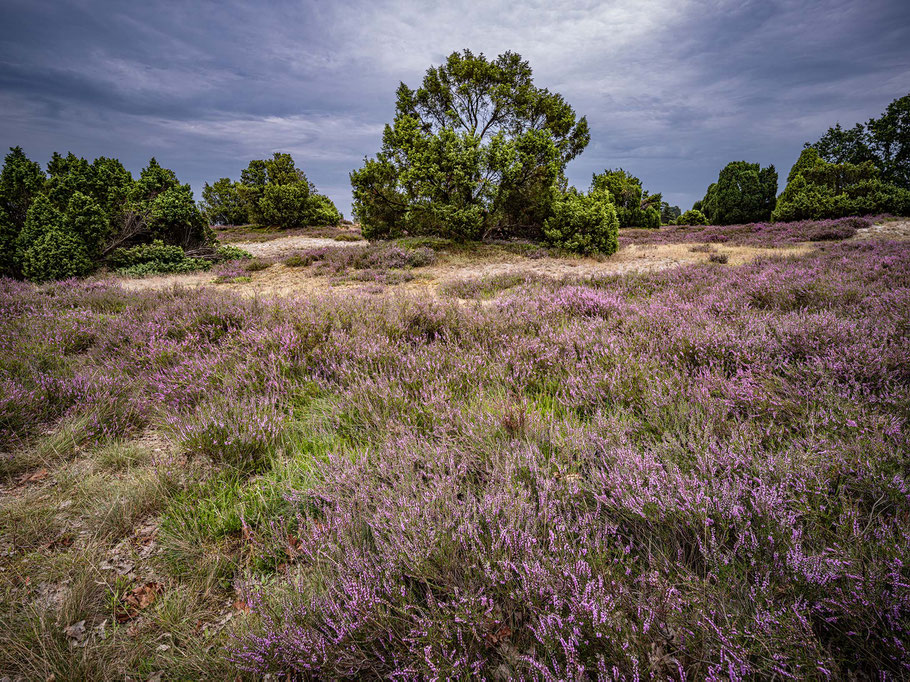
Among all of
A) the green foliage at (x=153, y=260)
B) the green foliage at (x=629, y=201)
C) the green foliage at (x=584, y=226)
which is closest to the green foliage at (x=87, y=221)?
the green foliage at (x=153, y=260)

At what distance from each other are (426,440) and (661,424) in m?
1.39

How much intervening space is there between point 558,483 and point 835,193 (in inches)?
1291

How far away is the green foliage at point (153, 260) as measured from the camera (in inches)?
444

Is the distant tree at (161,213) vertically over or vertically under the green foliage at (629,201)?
under

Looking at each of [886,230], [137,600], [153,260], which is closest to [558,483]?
[137,600]

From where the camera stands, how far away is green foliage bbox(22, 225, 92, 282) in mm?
9125

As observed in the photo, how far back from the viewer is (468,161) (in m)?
11.9

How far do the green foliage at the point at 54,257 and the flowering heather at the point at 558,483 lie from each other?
26.1ft

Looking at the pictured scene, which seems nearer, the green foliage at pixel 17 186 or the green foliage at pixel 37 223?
the green foliage at pixel 37 223

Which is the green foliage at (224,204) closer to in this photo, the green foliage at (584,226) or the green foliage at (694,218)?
the green foliage at (584,226)

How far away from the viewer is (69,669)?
109 centimetres

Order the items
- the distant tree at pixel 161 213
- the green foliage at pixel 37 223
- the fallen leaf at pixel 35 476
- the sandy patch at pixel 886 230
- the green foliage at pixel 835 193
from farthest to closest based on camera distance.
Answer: the green foliage at pixel 835 193, the sandy patch at pixel 886 230, the distant tree at pixel 161 213, the green foliage at pixel 37 223, the fallen leaf at pixel 35 476

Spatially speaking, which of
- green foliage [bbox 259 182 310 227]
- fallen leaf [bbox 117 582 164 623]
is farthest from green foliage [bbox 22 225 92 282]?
green foliage [bbox 259 182 310 227]

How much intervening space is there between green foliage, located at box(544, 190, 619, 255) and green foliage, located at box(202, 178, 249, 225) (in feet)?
96.4
